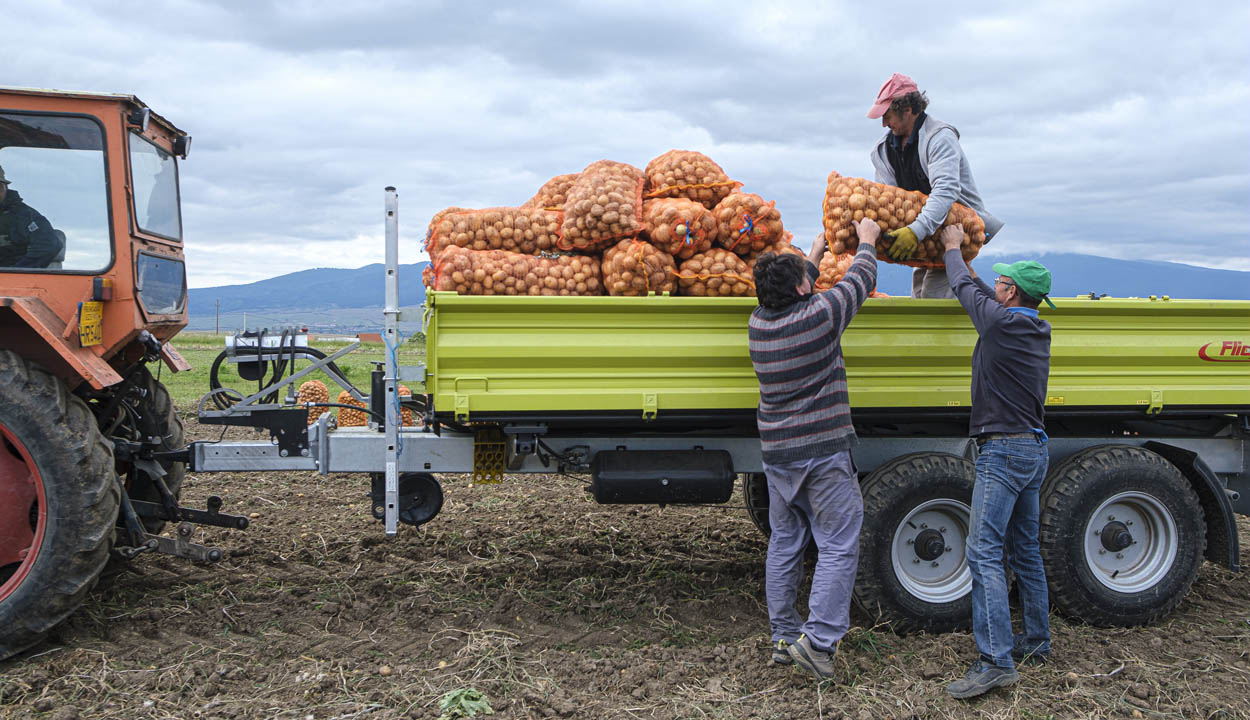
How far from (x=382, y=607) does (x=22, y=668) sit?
1596 millimetres

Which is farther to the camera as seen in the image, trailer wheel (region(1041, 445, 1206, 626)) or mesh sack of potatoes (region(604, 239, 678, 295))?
trailer wheel (region(1041, 445, 1206, 626))

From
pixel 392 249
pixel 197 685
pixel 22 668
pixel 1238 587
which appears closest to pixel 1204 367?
pixel 1238 587

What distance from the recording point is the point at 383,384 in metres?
4.57

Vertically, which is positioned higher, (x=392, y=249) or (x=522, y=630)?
(x=392, y=249)

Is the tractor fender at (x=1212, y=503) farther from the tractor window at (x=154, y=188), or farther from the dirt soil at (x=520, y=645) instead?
the tractor window at (x=154, y=188)

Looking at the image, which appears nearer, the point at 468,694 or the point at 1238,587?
the point at 468,694

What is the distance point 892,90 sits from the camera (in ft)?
15.4

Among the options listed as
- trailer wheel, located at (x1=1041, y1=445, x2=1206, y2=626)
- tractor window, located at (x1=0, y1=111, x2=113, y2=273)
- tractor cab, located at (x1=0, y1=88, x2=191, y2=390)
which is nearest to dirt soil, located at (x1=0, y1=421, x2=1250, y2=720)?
trailer wheel, located at (x1=1041, y1=445, x2=1206, y2=626)

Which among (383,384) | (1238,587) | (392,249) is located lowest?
(1238,587)

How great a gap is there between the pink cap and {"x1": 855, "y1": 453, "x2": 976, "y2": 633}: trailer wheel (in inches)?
72.5

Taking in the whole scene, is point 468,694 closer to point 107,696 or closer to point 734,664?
point 734,664

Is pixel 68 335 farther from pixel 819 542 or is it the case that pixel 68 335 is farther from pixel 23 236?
pixel 819 542

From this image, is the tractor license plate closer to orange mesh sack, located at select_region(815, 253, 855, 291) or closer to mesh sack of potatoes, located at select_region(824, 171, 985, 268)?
mesh sack of potatoes, located at select_region(824, 171, 985, 268)

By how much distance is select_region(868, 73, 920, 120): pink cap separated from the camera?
4.67 metres
